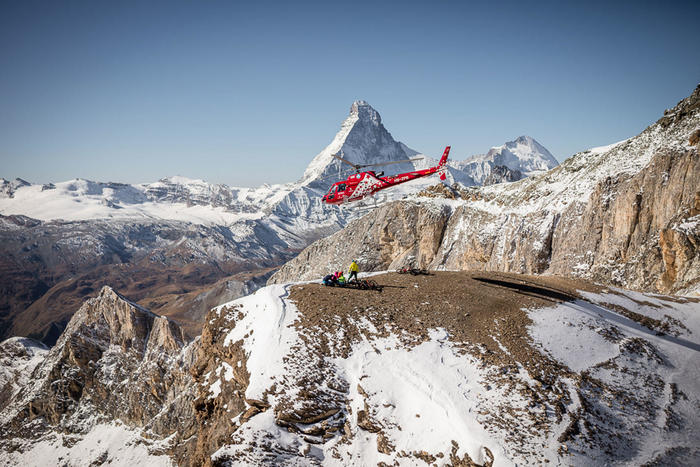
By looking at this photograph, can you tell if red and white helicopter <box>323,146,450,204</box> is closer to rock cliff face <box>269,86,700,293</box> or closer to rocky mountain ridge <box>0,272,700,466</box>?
rocky mountain ridge <box>0,272,700,466</box>

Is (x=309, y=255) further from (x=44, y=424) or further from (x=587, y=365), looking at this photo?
(x=587, y=365)

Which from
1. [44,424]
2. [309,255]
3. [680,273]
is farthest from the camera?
[309,255]

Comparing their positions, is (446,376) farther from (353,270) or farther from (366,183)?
(366,183)

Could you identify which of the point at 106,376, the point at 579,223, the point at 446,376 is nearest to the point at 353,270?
the point at 446,376

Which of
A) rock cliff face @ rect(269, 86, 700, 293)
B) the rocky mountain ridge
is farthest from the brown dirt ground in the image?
rock cliff face @ rect(269, 86, 700, 293)

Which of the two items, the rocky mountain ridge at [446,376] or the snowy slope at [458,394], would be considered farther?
the rocky mountain ridge at [446,376]

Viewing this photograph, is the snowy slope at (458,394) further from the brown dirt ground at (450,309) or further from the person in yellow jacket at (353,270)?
the person in yellow jacket at (353,270)

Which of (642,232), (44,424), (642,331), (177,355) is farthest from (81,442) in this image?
(642,232)

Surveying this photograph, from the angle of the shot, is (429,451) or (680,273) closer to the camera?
(429,451)

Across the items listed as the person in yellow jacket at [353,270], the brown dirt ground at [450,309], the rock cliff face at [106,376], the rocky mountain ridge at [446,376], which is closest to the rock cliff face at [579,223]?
the rocky mountain ridge at [446,376]
